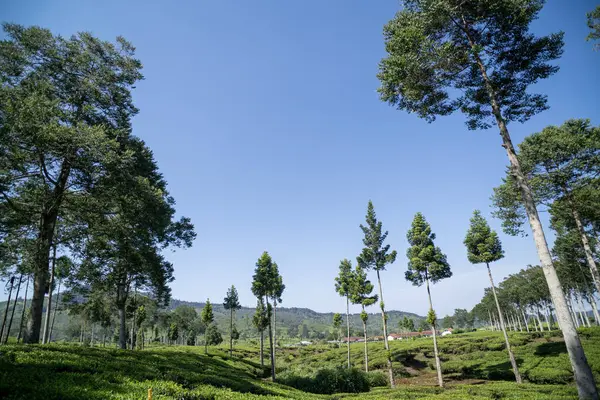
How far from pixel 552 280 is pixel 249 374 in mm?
29156

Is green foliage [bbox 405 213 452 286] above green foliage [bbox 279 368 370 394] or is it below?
above

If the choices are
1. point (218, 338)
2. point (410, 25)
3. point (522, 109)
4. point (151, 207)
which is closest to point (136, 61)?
point (151, 207)

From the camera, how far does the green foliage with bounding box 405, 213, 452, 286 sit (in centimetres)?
3077

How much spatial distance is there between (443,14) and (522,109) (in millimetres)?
5512

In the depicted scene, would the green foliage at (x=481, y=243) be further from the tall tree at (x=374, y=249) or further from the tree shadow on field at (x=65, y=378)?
the tree shadow on field at (x=65, y=378)

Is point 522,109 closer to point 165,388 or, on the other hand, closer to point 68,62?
point 165,388

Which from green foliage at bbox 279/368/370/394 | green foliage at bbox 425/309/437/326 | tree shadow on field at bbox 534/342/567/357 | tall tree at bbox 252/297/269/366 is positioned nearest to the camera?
green foliage at bbox 279/368/370/394

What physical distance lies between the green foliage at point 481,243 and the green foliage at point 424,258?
3.69 m

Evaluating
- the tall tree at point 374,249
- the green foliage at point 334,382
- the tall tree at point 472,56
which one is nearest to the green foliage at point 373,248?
the tall tree at point 374,249

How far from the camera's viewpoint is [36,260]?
47.2 ft

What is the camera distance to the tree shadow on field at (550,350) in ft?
96.7

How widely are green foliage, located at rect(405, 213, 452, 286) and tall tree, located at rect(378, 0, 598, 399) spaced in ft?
68.7

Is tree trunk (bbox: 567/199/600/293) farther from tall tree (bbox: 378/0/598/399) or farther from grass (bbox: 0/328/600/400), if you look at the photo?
tall tree (bbox: 378/0/598/399)

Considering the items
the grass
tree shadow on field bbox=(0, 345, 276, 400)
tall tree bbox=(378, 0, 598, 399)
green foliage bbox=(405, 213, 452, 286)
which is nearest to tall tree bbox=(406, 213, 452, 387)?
green foliage bbox=(405, 213, 452, 286)
